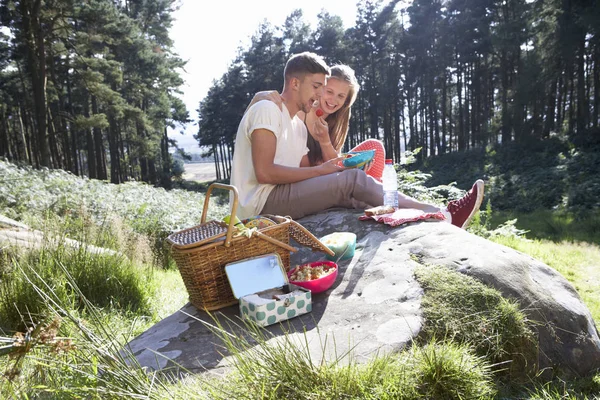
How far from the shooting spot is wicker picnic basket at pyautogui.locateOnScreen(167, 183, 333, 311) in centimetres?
262

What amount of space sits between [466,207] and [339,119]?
1740mm

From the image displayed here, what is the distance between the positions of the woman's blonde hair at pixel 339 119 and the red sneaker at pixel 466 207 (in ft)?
4.46

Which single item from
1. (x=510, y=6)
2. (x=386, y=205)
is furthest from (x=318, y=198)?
(x=510, y=6)

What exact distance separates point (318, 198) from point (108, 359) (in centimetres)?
280

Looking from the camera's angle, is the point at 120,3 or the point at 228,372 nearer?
the point at 228,372

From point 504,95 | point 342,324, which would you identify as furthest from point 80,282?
point 504,95

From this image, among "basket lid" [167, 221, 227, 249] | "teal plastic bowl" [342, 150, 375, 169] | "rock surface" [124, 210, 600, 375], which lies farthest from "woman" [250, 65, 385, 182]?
"basket lid" [167, 221, 227, 249]

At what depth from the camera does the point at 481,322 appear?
7.88 ft

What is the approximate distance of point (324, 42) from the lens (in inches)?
1261

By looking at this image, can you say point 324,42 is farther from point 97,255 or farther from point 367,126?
point 97,255

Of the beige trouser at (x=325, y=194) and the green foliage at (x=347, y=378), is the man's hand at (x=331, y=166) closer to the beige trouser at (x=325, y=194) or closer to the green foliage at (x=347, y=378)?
the beige trouser at (x=325, y=194)

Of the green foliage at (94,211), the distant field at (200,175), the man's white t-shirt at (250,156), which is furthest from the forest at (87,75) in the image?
the distant field at (200,175)

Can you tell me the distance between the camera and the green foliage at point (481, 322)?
232cm

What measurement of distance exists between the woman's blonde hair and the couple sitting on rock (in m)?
0.31
